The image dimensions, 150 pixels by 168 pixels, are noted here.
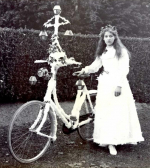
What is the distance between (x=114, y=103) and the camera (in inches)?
149

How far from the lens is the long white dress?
3.75 m

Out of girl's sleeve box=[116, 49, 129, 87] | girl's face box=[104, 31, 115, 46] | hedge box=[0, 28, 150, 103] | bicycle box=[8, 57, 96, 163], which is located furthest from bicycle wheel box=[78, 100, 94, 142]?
hedge box=[0, 28, 150, 103]

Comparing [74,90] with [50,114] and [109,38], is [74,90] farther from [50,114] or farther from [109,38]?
[50,114]

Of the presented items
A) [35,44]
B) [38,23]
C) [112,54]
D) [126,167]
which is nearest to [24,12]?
[38,23]

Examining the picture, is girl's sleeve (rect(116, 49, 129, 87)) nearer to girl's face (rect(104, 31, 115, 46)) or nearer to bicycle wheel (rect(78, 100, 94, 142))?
girl's face (rect(104, 31, 115, 46))

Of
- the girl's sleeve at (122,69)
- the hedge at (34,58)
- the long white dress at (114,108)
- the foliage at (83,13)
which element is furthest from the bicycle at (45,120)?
the foliage at (83,13)

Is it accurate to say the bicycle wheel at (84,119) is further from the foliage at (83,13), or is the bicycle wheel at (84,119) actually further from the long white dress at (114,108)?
the foliage at (83,13)

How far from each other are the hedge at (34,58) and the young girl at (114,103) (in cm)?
206

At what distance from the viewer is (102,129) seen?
3771mm

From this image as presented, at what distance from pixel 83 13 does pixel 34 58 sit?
6.29 feet

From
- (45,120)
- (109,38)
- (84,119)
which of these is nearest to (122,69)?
(109,38)

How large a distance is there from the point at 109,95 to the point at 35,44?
7.60ft

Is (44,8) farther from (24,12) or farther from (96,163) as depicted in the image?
(96,163)

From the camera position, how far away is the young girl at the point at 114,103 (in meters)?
3.75
